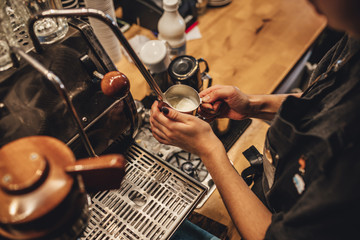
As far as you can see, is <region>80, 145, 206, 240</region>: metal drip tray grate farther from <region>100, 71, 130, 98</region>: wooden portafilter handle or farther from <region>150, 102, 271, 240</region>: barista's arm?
<region>100, 71, 130, 98</region>: wooden portafilter handle

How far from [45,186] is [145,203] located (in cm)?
48

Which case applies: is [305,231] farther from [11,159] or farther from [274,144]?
[11,159]

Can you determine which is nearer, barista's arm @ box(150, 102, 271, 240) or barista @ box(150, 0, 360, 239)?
barista @ box(150, 0, 360, 239)

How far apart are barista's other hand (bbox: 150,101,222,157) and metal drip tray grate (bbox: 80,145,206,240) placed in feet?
0.32

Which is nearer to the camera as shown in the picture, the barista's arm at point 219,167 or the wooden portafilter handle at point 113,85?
the wooden portafilter handle at point 113,85

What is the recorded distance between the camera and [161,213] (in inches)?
34.3

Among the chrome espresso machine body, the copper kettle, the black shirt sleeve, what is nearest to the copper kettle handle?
the copper kettle

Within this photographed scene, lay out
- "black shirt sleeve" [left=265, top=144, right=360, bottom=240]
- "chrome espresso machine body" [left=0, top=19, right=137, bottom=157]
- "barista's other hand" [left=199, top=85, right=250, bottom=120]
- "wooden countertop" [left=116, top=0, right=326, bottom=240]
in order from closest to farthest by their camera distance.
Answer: "black shirt sleeve" [left=265, top=144, right=360, bottom=240] → "chrome espresso machine body" [left=0, top=19, right=137, bottom=157] → "barista's other hand" [left=199, top=85, right=250, bottom=120] → "wooden countertop" [left=116, top=0, right=326, bottom=240]

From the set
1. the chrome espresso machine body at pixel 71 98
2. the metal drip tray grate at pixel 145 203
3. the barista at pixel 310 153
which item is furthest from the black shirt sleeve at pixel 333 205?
the chrome espresso machine body at pixel 71 98

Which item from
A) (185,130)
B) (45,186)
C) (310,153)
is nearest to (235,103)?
(185,130)

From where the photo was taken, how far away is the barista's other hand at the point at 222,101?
3.72 ft

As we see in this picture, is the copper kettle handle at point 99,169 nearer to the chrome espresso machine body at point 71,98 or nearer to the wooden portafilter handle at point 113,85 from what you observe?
the wooden portafilter handle at point 113,85

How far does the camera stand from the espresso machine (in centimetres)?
77

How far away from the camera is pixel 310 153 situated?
733 mm
